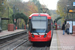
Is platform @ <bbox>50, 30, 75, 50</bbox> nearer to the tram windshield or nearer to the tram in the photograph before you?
the tram

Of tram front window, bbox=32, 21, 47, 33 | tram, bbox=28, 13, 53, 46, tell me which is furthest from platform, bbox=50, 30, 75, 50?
tram front window, bbox=32, 21, 47, 33

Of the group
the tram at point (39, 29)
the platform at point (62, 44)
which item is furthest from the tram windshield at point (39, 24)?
the platform at point (62, 44)

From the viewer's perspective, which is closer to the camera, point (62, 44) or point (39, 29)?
point (62, 44)

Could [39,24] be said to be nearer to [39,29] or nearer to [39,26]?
[39,26]

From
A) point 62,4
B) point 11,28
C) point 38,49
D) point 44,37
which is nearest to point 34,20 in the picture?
point 44,37

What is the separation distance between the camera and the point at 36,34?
12.6 metres

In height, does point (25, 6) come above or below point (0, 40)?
above

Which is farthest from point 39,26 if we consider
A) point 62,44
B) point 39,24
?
point 62,44

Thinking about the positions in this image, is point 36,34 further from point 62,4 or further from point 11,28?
point 62,4

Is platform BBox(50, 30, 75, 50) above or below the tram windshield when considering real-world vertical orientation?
below

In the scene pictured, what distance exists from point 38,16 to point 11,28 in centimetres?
1844

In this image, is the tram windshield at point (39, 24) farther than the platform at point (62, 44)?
Yes

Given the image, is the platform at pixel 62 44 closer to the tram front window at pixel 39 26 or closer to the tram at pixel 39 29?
the tram at pixel 39 29

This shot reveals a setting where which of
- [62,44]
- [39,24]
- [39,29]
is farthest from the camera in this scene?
[39,24]
